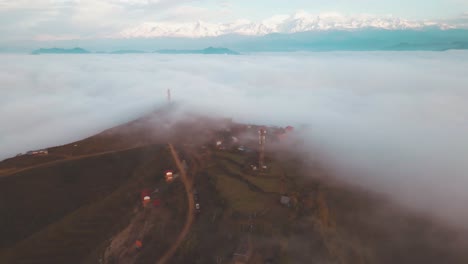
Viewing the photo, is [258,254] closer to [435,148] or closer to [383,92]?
[435,148]

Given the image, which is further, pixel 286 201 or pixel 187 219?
pixel 286 201

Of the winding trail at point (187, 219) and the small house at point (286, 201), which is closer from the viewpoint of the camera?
the winding trail at point (187, 219)

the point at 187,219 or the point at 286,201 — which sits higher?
the point at 286,201

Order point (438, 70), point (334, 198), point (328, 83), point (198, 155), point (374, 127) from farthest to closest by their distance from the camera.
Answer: point (328, 83) < point (438, 70) < point (374, 127) < point (198, 155) < point (334, 198)

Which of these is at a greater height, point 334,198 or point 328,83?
point 328,83

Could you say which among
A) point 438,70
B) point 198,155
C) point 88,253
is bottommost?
point 88,253

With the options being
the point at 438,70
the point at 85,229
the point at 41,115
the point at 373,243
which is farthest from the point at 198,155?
the point at 438,70

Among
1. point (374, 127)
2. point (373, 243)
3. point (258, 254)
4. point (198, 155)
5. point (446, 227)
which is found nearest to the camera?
point (258, 254)

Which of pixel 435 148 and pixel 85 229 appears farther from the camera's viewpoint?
pixel 435 148

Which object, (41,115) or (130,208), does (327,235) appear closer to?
(130,208)

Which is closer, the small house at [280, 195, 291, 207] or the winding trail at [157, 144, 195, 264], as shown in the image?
the winding trail at [157, 144, 195, 264]
